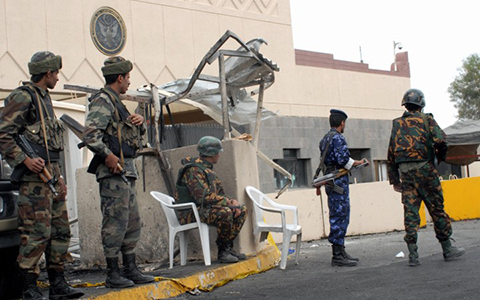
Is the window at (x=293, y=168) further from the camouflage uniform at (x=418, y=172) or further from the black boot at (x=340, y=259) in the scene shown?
the camouflage uniform at (x=418, y=172)

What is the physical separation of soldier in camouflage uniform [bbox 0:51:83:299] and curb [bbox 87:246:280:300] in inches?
18.5

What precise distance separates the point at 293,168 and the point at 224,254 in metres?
15.6

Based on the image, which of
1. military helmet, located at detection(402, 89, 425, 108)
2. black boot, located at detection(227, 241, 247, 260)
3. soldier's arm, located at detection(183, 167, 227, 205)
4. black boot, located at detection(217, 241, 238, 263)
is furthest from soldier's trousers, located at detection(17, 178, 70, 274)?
military helmet, located at detection(402, 89, 425, 108)

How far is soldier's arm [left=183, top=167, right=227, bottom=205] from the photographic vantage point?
23.0ft

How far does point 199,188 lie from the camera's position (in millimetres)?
7055

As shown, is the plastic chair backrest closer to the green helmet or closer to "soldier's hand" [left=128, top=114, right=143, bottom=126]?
the green helmet

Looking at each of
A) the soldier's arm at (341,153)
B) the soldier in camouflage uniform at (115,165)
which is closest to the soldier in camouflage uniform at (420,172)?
the soldier's arm at (341,153)

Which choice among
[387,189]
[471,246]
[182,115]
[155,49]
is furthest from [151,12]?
[471,246]

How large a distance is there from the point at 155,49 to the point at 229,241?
13.7 meters

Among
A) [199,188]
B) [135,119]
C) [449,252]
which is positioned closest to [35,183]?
[135,119]

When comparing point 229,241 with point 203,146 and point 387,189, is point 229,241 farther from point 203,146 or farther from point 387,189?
point 387,189

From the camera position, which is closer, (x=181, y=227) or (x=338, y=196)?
(x=181, y=227)

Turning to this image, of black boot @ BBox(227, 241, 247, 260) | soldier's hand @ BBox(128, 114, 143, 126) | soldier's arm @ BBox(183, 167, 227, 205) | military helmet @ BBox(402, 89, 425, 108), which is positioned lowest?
black boot @ BBox(227, 241, 247, 260)

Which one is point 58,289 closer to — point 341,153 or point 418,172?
point 341,153
